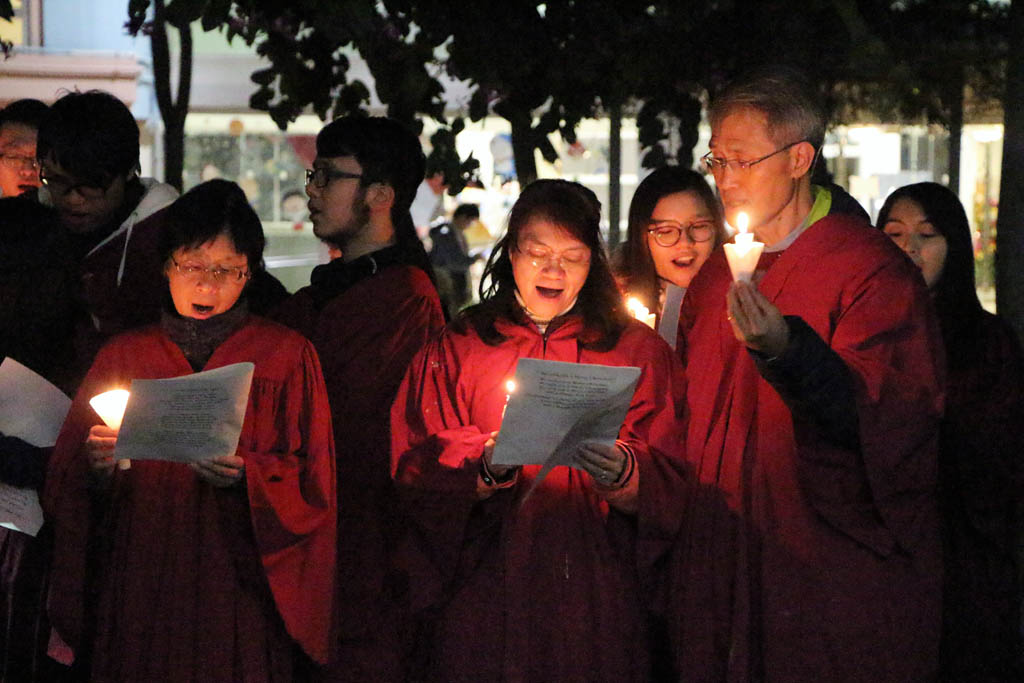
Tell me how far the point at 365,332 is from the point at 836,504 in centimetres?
172

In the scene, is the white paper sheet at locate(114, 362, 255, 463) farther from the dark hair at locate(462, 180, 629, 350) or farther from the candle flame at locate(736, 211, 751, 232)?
the candle flame at locate(736, 211, 751, 232)

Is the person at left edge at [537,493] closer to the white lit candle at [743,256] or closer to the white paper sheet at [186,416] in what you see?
the white paper sheet at [186,416]

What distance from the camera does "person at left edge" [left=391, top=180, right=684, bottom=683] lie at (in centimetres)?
326

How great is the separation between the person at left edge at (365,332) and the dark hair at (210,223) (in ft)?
1.73

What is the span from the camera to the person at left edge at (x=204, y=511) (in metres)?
3.48

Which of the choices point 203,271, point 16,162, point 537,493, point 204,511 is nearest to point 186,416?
point 204,511

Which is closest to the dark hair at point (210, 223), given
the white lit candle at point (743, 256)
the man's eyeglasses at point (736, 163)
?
the man's eyeglasses at point (736, 163)

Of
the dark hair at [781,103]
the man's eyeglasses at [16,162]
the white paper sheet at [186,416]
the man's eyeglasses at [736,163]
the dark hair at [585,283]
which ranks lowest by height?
the white paper sheet at [186,416]

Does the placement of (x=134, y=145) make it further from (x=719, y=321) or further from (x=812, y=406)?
(x=812, y=406)

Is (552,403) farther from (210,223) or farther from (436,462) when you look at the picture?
(210,223)

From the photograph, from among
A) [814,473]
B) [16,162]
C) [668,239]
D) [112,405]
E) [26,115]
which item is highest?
[26,115]

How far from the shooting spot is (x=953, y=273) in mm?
4141

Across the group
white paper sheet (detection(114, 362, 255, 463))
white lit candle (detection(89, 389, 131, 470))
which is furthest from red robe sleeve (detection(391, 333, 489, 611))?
white lit candle (detection(89, 389, 131, 470))

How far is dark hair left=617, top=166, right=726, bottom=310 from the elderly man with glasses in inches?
52.6
